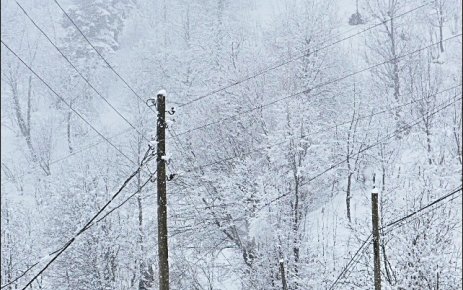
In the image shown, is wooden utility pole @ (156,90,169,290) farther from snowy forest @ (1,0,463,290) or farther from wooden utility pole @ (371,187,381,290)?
wooden utility pole @ (371,187,381,290)

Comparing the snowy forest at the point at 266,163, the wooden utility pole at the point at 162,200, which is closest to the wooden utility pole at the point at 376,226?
the snowy forest at the point at 266,163

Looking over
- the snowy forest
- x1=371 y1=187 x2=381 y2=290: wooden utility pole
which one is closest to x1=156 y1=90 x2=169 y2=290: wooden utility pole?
the snowy forest

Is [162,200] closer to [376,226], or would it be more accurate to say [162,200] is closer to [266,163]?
[376,226]

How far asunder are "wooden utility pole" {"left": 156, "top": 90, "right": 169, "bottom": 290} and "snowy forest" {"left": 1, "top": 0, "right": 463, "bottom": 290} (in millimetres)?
73

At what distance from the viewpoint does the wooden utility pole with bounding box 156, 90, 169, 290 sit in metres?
8.46

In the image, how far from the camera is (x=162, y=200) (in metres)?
8.64

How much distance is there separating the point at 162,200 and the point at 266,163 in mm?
14185

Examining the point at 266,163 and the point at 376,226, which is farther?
the point at 266,163

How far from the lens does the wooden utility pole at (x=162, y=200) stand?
333 inches

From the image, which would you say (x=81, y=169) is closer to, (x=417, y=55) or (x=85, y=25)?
(x=85, y=25)

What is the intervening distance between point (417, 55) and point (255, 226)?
56.0 feet

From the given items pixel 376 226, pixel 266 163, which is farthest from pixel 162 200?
pixel 266 163

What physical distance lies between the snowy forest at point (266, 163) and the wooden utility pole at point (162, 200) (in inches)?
2.9

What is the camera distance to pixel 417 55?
3070 centimetres
